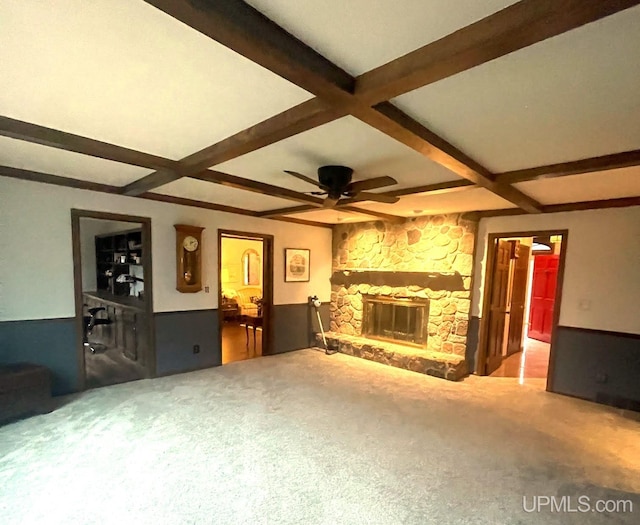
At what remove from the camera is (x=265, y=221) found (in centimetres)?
537

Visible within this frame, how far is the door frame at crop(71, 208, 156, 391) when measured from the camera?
11.8 feet

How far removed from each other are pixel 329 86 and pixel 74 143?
1.91 metres

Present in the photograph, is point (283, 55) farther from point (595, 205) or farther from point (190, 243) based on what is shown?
point (595, 205)

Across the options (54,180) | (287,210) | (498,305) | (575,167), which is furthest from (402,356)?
(54,180)

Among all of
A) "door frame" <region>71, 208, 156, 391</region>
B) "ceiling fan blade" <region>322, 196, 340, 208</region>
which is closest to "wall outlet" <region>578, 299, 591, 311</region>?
"ceiling fan blade" <region>322, 196, 340, 208</region>

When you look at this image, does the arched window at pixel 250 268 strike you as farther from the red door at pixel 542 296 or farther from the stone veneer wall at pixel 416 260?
the red door at pixel 542 296

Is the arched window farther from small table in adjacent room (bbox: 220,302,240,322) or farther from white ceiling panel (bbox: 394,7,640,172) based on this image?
white ceiling panel (bbox: 394,7,640,172)

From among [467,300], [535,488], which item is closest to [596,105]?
[535,488]

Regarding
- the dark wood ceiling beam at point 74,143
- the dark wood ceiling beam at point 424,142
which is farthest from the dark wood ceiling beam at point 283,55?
the dark wood ceiling beam at point 74,143

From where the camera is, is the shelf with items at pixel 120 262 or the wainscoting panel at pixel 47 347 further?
the shelf with items at pixel 120 262

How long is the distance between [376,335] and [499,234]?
2497 millimetres

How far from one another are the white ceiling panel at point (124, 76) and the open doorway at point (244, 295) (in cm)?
286

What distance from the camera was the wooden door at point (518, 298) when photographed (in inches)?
217

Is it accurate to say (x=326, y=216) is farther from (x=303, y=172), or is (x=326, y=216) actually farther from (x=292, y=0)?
(x=292, y=0)
